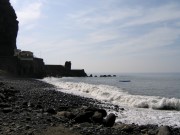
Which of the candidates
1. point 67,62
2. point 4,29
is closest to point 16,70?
point 4,29

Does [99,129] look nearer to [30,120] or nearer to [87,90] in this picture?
[30,120]

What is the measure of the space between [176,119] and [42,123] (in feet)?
29.6

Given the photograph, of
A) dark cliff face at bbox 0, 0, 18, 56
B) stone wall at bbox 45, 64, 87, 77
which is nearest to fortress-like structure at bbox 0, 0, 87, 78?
dark cliff face at bbox 0, 0, 18, 56

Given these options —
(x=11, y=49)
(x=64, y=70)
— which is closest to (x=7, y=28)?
(x=11, y=49)

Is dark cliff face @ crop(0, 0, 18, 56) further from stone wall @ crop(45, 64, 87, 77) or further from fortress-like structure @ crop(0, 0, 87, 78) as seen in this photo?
stone wall @ crop(45, 64, 87, 77)

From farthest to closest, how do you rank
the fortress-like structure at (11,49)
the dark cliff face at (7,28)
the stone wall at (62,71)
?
the stone wall at (62,71)
the dark cliff face at (7,28)
the fortress-like structure at (11,49)

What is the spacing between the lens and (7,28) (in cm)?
10381

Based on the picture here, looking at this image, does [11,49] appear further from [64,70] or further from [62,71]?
[64,70]

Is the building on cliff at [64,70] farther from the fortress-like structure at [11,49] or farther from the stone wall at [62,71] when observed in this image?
the fortress-like structure at [11,49]

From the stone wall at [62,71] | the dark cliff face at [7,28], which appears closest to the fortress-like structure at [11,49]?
the dark cliff face at [7,28]

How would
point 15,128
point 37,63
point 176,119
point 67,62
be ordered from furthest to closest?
point 67,62 → point 37,63 → point 176,119 → point 15,128

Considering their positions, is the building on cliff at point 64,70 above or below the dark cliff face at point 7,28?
below

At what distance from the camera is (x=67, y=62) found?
532 ft

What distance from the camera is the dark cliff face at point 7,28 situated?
10188 centimetres
